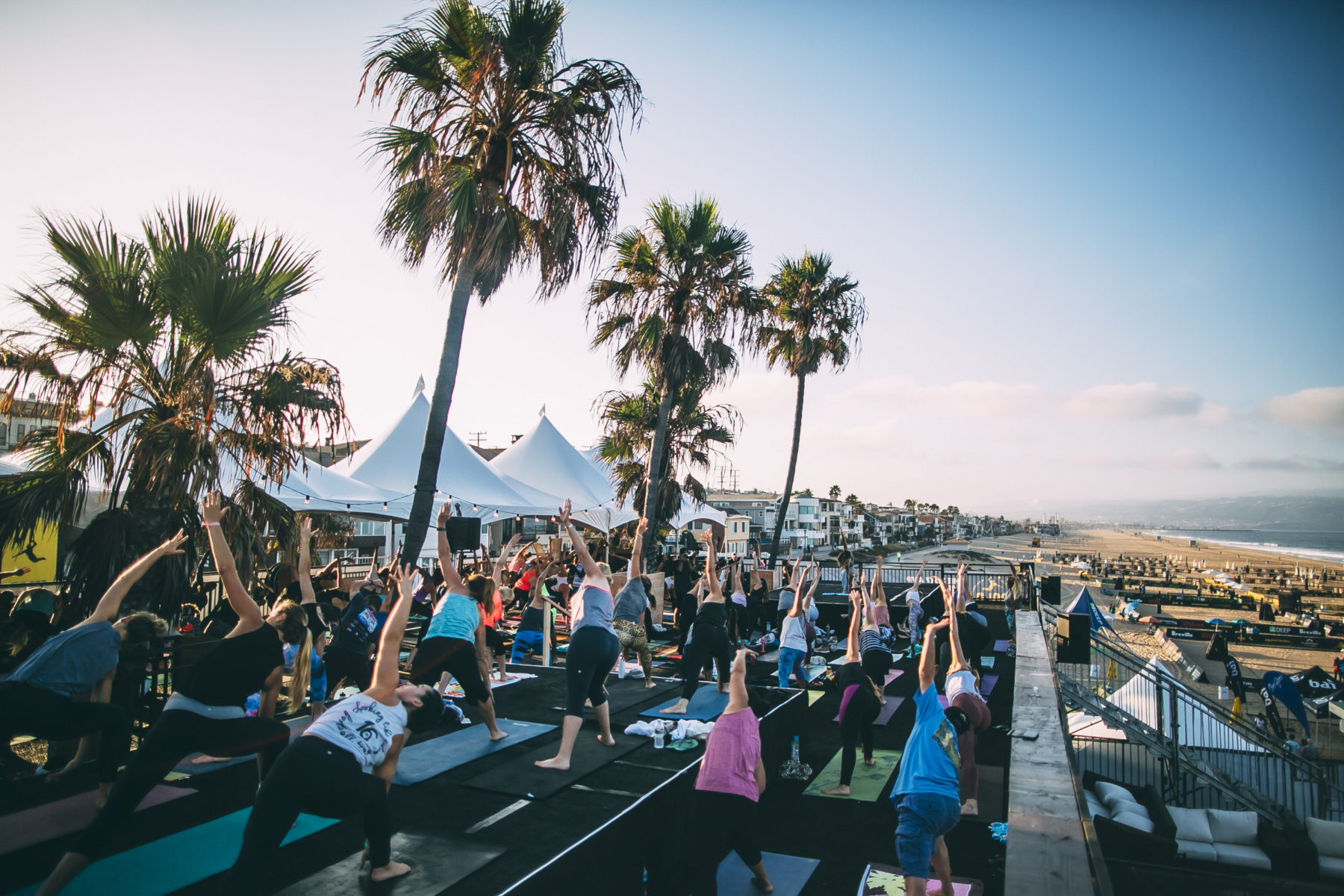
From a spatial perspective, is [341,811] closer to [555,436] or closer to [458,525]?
[458,525]

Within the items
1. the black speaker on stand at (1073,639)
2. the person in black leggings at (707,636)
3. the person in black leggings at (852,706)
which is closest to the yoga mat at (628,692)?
the person in black leggings at (707,636)

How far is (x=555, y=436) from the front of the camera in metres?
20.6

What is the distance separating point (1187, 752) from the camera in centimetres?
920

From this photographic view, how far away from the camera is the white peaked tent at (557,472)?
19375mm

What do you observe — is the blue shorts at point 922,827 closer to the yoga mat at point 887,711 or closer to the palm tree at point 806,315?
the yoga mat at point 887,711

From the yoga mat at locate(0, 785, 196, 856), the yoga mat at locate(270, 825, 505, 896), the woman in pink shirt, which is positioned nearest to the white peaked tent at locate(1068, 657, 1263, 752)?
the woman in pink shirt

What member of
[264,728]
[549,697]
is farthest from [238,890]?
[549,697]

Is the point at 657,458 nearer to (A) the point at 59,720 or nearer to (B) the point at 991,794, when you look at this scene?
(B) the point at 991,794

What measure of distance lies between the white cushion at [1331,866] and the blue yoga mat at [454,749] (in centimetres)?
790

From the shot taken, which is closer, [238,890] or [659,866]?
[238,890]

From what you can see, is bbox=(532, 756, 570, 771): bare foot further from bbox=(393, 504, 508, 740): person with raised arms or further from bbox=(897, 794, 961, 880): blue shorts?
bbox=(897, 794, 961, 880): blue shorts

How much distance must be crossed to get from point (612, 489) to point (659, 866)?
18.3 meters

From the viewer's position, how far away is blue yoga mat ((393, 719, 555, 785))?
565 centimetres

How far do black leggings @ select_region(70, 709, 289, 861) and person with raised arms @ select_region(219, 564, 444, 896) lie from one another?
25.0 inches
